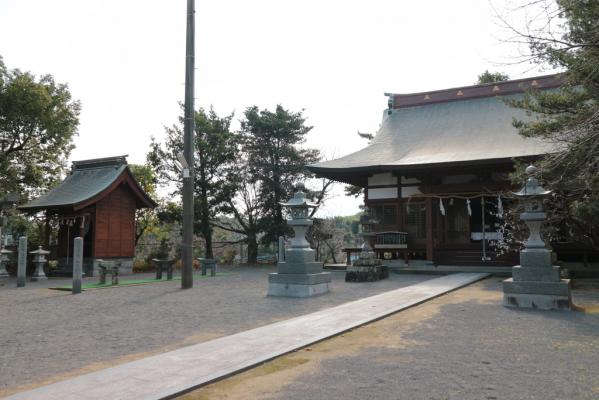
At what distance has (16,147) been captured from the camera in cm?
2158

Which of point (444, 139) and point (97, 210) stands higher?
point (444, 139)

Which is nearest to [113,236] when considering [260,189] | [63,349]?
[260,189]

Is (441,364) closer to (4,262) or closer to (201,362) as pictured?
(201,362)

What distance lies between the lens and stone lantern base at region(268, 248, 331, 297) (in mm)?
10664

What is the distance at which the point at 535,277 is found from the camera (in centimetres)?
888

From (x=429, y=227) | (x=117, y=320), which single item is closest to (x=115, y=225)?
(x=117, y=320)

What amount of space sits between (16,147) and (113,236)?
22.5ft

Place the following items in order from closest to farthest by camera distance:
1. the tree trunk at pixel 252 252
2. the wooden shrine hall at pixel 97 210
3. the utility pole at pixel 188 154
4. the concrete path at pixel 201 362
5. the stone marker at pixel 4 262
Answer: the concrete path at pixel 201 362 → the utility pole at pixel 188 154 → the stone marker at pixel 4 262 → the wooden shrine hall at pixel 97 210 → the tree trunk at pixel 252 252

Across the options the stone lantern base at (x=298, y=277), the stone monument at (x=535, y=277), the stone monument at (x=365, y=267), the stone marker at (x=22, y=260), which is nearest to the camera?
the stone monument at (x=535, y=277)

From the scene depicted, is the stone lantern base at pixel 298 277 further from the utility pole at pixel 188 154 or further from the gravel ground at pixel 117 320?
the utility pole at pixel 188 154

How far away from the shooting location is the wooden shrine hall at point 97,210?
18.9 metres

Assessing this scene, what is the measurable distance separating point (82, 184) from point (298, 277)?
14015 mm

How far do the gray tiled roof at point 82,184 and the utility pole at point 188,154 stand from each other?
24.6 feet

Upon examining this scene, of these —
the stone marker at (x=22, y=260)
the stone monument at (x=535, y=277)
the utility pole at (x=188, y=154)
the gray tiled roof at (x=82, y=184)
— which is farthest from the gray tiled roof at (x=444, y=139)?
the stone marker at (x=22, y=260)
